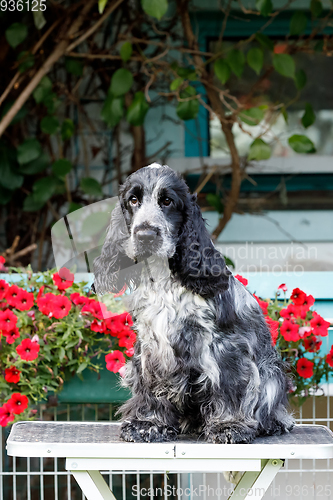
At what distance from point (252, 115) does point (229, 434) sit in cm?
216

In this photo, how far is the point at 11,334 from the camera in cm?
202

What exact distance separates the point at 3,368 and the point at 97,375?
328 mm

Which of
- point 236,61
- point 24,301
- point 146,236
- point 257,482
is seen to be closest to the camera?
point 146,236

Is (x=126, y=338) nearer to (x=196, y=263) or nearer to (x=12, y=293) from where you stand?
(x=12, y=293)

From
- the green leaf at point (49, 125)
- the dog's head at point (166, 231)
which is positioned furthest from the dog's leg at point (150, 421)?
the green leaf at point (49, 125)

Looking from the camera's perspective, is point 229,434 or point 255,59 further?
point 255,59

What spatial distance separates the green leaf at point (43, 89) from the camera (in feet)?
11.7

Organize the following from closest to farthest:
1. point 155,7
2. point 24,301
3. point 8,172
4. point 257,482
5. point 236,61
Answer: point 257,482, point 24,301, point 155,7, point 236,61, point 8,172

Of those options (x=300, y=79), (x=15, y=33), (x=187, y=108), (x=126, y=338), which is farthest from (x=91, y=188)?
(x=126, y=338)

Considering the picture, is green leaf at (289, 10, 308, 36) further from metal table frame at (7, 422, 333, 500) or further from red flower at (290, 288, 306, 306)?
metal table frame at (7, 422, 333, 500)

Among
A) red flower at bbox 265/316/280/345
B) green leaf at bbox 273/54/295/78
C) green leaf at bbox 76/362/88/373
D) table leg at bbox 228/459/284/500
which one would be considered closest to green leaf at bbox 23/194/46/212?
green leaf at bbox 273/54/295/78

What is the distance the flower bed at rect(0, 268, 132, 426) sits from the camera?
2.01 metres

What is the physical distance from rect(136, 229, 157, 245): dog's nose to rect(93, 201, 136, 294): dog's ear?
0.41 ft

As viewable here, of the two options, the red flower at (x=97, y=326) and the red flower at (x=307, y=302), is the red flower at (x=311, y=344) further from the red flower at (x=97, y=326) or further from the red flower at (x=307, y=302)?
the red flower at (x=97, y=326)
